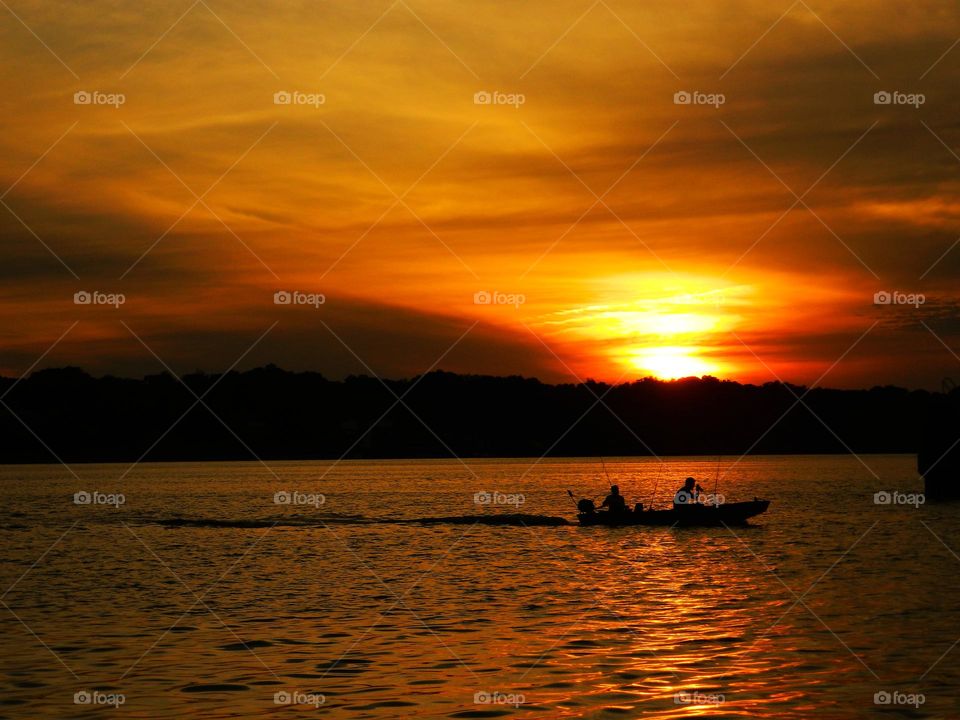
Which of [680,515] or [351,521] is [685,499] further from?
[351,521]

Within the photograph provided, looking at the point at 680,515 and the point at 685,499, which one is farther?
the point at 685,499

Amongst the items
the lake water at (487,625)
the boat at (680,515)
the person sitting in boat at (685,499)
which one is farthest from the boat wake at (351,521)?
the person sitting in boat at (685,499)

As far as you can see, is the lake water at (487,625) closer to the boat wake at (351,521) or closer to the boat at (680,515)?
the boat at (680,515)

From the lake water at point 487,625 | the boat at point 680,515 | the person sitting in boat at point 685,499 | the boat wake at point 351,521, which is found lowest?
the lake water at point 487,625

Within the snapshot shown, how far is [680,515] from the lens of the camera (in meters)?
61.8

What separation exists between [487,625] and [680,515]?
34.0 metres

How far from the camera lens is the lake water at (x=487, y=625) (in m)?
21.0

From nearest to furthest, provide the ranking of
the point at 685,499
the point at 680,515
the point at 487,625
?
the point at 487,625 → the point at 680,515 → the point at 685,499

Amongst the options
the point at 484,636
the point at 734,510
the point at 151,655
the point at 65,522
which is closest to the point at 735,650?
the point at 484,636

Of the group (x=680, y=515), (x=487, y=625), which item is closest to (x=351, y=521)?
(x=680, y=515)

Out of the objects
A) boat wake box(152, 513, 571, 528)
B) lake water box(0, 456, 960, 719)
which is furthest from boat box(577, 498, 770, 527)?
boat wake box(152, 513, 571, 528)

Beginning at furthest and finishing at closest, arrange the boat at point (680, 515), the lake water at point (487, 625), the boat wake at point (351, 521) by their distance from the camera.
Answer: the boat wake at point (351, 521), the boat at point (680, 515), the lake water at point (487, 625)

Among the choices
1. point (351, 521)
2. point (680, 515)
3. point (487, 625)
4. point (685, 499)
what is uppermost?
point (351, 521)

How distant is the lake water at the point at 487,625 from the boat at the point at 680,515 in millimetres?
1046
